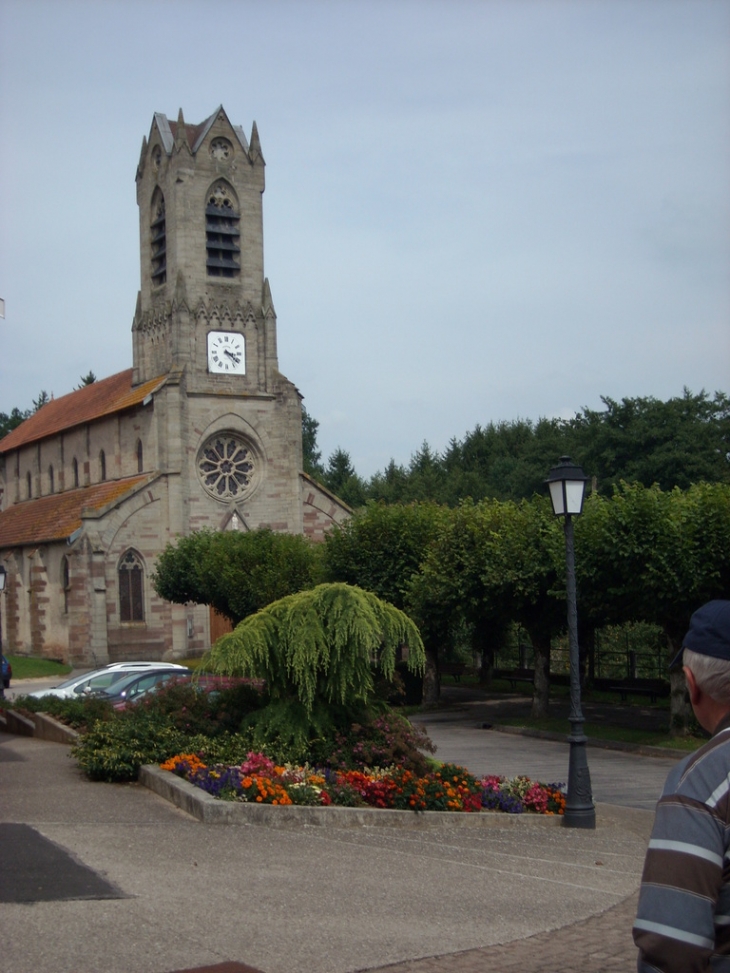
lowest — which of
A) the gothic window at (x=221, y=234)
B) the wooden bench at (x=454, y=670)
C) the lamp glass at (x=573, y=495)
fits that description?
the wooden bench at (x=454, y=670)

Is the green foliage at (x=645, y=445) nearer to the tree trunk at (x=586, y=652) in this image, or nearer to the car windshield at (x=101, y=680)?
the tree trunk at (x=586, y=652)

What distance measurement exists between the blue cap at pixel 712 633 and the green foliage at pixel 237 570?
35.1 meters

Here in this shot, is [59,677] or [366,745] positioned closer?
[366,745]

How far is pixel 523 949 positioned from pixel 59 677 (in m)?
38.6

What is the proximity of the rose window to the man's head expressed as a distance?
4658 cm

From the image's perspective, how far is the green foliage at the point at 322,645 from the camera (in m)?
13.4

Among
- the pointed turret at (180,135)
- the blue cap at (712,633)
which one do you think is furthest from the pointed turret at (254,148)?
the blue cap at (712,633)

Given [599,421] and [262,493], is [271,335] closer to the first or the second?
[262,493]

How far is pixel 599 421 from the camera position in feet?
195

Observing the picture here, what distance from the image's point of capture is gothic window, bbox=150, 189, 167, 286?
169ft

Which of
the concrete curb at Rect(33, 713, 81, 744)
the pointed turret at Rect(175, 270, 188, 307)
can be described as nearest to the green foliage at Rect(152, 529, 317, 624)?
the pointed turret at Rect(175, 270, 188, 307)

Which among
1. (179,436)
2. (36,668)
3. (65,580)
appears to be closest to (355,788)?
(36,668)

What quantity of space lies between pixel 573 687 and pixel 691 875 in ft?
39.1

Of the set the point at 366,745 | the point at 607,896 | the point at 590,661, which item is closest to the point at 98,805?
the point at 366,745
